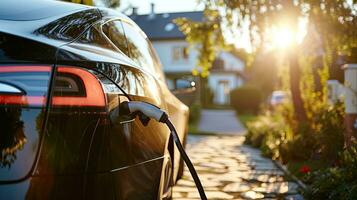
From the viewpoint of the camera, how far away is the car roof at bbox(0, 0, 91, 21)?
256cm

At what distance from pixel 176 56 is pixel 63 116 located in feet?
135

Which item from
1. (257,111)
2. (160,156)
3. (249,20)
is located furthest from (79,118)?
(257,111)

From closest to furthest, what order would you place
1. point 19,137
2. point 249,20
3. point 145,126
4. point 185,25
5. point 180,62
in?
point 19,137
point 145,126
point 249,20
point 185,25
point 180,62

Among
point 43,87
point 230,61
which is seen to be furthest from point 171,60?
point 43,87

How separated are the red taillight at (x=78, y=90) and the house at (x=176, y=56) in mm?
37220

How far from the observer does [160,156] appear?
10.1 feet

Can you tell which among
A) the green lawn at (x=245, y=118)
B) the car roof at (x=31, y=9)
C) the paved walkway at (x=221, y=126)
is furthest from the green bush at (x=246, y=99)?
the car roof at (x=31, y=9)

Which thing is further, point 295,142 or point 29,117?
point 295,142

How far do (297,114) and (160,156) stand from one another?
721 cm

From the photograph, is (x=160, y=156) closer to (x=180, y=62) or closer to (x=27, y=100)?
(x=27, y=100)

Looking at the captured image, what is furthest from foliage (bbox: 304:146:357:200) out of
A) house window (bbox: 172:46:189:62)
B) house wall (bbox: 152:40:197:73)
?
house window (bbox: 172:46:189:62)

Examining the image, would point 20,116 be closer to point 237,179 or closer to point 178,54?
point 237,179

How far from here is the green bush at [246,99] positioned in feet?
103

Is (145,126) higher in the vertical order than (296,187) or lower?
higher
